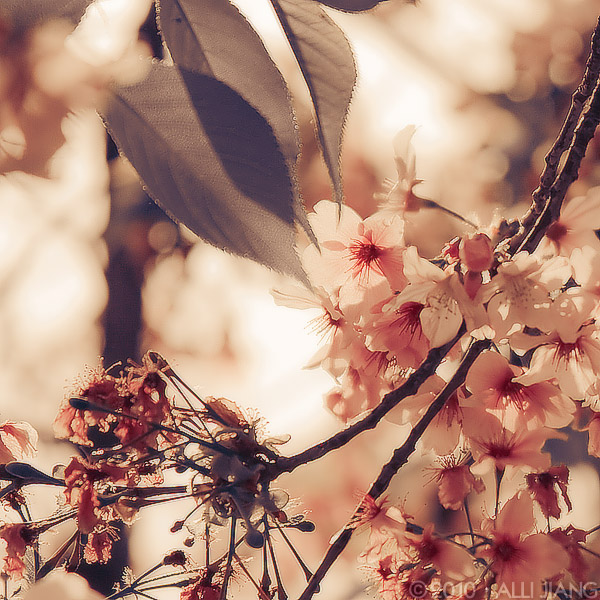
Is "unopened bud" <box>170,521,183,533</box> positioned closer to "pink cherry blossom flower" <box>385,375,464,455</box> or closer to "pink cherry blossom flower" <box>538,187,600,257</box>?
"pink cherry blossom flower" <box>385,375,464,455</box>

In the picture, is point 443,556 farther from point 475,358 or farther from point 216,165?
point 216,165

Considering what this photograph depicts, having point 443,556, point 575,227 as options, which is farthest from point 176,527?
point 575,227

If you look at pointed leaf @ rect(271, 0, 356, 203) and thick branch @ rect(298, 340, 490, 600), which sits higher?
pointed leaf @ rect(271, 0, 356, 203)

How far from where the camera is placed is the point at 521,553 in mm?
318

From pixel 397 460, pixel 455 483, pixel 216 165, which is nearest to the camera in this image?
pixel 216 165

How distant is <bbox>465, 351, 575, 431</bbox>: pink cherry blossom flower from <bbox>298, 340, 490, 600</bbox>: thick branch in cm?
1

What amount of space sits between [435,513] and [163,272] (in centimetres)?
91

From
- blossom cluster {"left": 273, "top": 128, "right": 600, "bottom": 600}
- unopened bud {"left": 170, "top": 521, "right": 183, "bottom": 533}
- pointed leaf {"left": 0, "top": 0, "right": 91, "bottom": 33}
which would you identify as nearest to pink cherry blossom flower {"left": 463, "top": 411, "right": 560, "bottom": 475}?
blossom cluster {"left": 273, "top": 128, "right": 600, "bottom": 600}

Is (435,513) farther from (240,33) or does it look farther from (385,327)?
(240,33)

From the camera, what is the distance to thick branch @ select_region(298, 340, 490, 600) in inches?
10.2

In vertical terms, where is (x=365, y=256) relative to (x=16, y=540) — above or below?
above

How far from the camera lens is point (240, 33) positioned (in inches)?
7.9

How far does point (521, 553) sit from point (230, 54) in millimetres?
264

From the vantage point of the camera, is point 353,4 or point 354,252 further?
point 354,252
